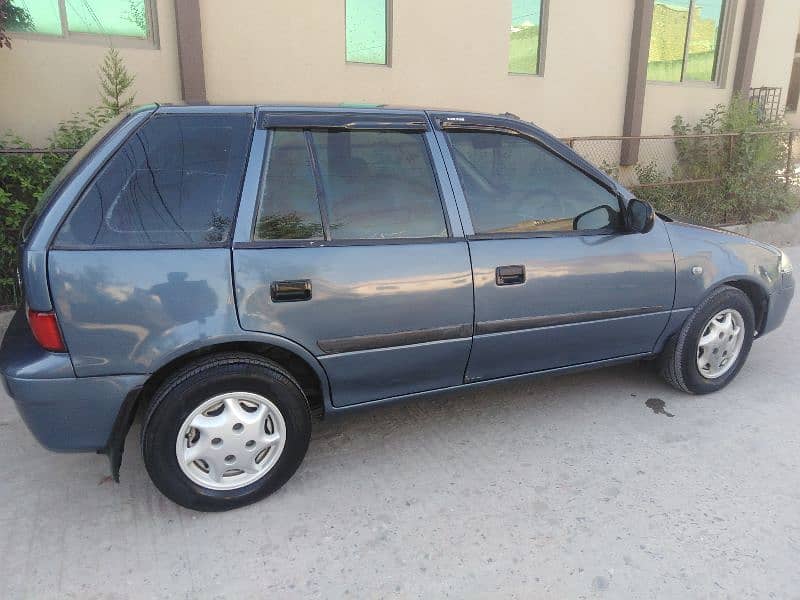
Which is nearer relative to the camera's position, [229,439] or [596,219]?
[229,439]

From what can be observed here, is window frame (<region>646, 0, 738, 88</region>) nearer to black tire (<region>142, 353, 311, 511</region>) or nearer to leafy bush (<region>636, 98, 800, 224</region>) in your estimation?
leafy bush (<region>636, 98, 800, 224</region>)

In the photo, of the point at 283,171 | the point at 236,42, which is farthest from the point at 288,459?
the point at 236,42

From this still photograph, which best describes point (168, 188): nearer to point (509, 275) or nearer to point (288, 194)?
point (288, 194)

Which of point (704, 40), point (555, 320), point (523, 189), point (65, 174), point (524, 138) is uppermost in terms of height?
point (704, 40)

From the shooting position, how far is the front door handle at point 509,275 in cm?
297

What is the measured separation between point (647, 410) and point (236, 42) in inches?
203

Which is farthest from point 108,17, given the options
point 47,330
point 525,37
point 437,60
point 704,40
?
point 704,40

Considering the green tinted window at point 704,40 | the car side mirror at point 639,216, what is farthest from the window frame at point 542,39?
the car side mirror at point 639,216

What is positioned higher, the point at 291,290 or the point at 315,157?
the point at 315,157

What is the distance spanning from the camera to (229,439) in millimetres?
2639

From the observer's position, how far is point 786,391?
3947mm

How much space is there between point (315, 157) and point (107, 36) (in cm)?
421

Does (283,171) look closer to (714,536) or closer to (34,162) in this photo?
(714,536)

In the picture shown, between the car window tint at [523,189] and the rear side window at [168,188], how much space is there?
1108 mm
